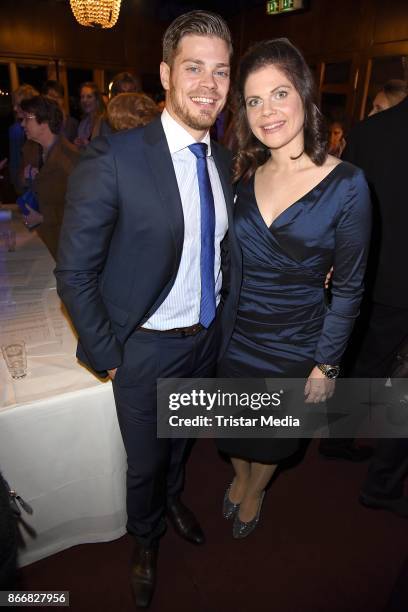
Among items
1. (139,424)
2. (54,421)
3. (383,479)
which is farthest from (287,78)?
(383,479)

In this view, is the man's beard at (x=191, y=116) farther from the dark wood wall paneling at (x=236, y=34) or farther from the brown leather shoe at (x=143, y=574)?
the dark wood wall paneling at (x=236, y=34)

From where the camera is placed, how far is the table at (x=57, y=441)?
1.47m

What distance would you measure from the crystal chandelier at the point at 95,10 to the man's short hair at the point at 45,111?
3.82 meters

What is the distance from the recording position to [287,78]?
142cm

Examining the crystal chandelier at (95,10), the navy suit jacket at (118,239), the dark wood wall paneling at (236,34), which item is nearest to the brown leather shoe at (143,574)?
the navy suit jacket at (118,239)

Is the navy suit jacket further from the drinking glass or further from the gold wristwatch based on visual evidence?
the gold wristwatch

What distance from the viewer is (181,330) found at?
1499 mm

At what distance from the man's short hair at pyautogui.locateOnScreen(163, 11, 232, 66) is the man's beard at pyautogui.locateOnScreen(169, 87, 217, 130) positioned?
0.49 feet

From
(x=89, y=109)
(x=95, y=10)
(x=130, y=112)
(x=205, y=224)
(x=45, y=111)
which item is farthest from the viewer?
(x=95, y=10)

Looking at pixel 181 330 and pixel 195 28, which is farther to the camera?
pixel 181 330

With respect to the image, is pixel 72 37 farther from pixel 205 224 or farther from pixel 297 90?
pixel 205 224

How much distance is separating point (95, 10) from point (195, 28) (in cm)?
538

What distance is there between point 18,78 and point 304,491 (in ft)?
29.4

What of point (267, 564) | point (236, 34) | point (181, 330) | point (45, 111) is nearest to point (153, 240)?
point (181, 330)
